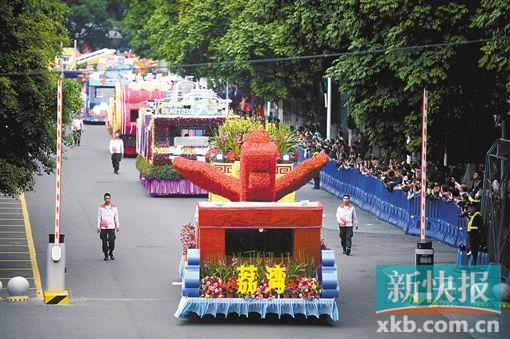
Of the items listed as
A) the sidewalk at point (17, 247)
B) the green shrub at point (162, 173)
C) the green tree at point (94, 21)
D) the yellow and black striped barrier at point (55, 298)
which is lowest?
the sidewalk at point (17, 247)

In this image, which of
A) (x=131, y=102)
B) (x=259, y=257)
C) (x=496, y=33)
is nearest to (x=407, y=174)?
(x=496, y=33)

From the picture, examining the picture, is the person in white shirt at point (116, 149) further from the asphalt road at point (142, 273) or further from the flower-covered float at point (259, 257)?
the flower-covered float at point (259, 257)

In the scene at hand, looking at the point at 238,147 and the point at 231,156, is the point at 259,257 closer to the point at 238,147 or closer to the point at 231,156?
the point at 231,156

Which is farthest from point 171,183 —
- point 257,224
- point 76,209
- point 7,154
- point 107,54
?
point 107,54

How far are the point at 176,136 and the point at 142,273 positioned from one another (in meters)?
→ 18.5

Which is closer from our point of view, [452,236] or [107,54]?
[452,236]

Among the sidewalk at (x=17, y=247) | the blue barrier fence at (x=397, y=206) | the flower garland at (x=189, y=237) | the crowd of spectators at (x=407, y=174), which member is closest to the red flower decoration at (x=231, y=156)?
the flower garland at (x=189, y=237)

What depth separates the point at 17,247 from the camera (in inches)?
1457

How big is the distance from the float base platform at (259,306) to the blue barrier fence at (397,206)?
1048 cm

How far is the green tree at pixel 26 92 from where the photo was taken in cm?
3112

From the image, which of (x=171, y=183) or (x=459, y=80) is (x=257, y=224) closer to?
(x=459, y=80)

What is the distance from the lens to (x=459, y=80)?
3684cm

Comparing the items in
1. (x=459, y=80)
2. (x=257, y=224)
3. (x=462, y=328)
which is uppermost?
(x=459, y=80)

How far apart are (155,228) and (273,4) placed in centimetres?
1348
